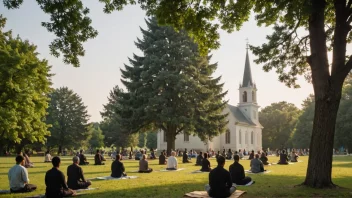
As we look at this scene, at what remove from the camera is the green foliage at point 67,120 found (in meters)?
62.2

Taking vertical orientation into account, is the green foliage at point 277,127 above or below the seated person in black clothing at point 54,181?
above

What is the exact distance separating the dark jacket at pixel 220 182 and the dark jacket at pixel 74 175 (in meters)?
4.45

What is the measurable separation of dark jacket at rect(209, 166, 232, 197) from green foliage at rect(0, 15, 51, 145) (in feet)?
66.5

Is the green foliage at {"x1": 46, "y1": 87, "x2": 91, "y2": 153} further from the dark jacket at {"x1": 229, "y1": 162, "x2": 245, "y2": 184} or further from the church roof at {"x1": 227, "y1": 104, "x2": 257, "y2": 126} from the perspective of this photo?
the dark jacket at {"x1": 229, "y1": 162, "x2": 245, "y2": 184}

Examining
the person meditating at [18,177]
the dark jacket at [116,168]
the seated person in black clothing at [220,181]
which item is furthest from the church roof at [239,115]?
the seated person in black clothing at [220,181]

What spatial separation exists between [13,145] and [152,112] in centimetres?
2840

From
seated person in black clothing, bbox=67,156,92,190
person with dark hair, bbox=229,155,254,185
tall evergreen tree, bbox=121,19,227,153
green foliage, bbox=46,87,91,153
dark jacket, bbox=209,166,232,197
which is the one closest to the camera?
dark jacket, bbox=209,166,232,197

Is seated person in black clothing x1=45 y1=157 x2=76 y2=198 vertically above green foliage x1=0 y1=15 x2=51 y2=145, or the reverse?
green foliage x1=0 y1=15 x2=51 y2=145

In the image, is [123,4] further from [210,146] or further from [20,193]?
[210,146]

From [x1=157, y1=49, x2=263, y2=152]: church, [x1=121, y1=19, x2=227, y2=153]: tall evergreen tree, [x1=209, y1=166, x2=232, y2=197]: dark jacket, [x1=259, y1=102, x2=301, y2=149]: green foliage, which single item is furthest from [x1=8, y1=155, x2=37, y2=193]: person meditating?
[x1=259, y1=102, x2=301, y2=149]: green foliage

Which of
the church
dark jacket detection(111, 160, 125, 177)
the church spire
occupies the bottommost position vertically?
dark jacket detection(111, 160, 125, 177)

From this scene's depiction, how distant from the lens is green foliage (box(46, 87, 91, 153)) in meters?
62.2

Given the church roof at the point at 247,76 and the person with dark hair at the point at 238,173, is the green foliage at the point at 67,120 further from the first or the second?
the person with dark hair at the point at 238,173

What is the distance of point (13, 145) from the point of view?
54750 millimetres
